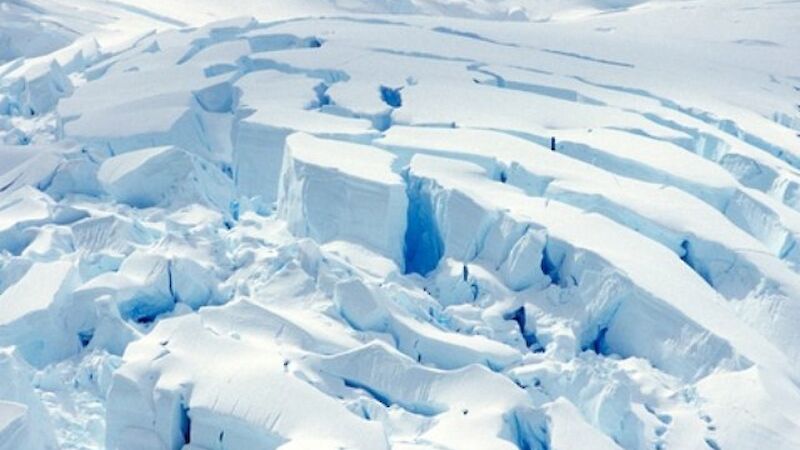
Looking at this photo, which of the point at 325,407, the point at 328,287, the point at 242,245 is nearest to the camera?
the point at 325,407

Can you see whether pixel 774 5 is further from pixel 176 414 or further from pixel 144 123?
pixel 176 414

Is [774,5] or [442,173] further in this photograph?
[774,5]

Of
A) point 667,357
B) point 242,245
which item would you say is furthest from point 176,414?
point 667,357

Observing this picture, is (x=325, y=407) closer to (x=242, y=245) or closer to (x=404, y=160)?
(x=242, y=245)

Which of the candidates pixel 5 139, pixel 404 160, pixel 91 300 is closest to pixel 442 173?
pixel 404 160

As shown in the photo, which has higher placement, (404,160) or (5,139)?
(404,160)

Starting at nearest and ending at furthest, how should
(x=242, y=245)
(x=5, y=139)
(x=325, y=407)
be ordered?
(x=325, y=407)
(x=242, y=245)
(x=5, y=139)
